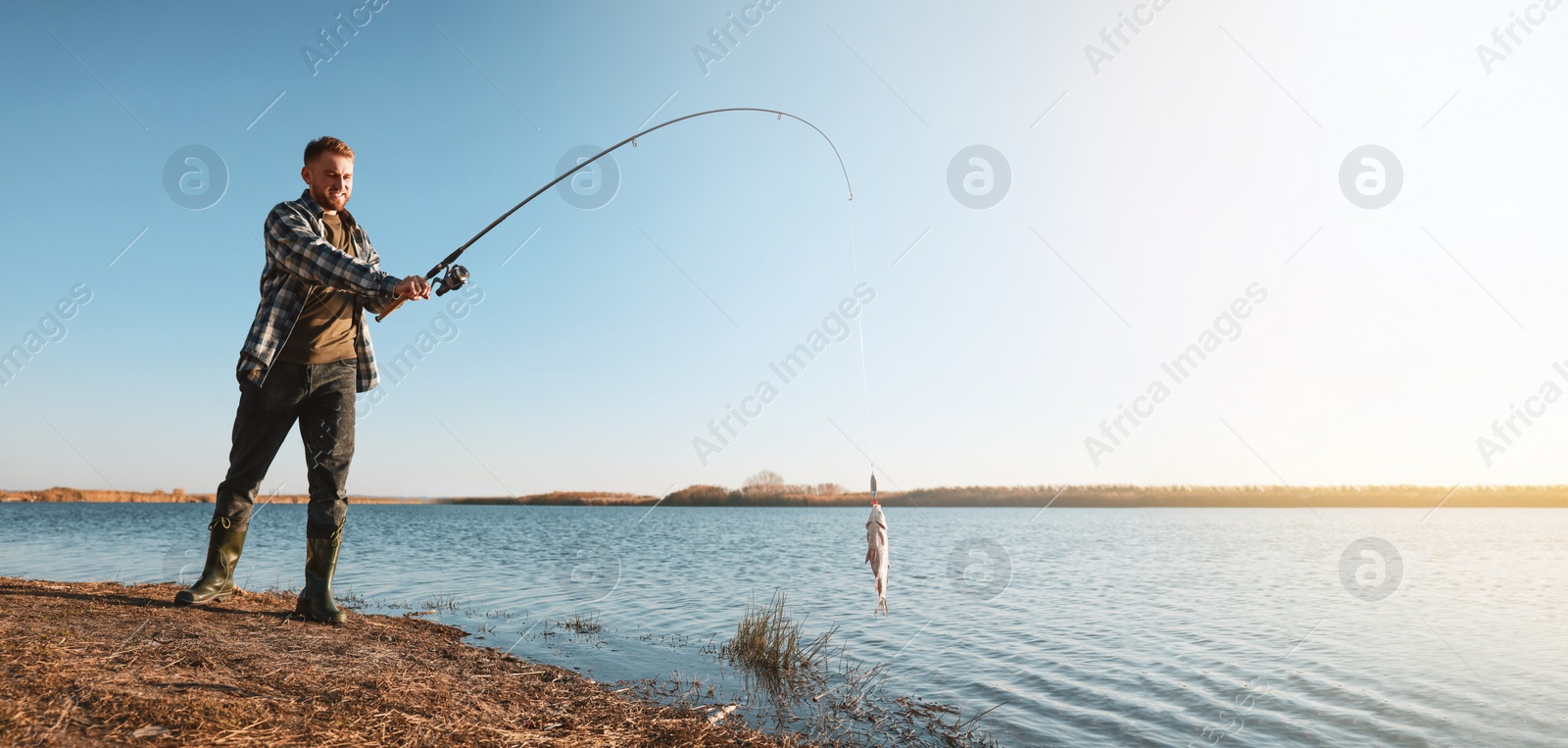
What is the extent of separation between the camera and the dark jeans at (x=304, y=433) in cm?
471

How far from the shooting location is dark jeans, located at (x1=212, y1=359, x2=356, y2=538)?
4711 mm

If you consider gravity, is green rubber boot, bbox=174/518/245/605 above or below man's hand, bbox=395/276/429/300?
below

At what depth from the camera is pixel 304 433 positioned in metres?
4.91

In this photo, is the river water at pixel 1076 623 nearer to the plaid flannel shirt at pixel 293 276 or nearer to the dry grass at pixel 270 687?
the dry grass at pixel 270 687

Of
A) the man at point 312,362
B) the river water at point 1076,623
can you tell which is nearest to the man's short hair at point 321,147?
the man at point 312,362

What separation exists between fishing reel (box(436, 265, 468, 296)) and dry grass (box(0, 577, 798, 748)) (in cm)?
217

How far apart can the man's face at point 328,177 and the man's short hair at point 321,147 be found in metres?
0.02

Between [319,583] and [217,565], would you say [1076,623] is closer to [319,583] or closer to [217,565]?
[319,583]

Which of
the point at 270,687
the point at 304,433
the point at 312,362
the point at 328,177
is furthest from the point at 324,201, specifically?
the point at 270,687

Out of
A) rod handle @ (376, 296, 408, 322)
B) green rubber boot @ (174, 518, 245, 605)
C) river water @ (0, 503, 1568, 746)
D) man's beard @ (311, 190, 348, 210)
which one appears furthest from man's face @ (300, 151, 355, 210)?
river water @ (0, 503, 1568, 746)

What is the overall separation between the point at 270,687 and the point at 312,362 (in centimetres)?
208

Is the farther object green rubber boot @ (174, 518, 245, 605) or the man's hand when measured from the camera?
green rubber boot @ (174, 518, 245, 605)

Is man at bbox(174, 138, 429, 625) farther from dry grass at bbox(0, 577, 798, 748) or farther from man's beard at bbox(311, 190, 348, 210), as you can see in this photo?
dry grass at bbox(0, 577, 798, 748)

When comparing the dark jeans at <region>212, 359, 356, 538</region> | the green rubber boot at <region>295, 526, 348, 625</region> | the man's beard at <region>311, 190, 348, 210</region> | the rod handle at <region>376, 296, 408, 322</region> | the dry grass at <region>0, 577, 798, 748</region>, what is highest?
the man's beard at <region>311, 190, 348, 210</region>
